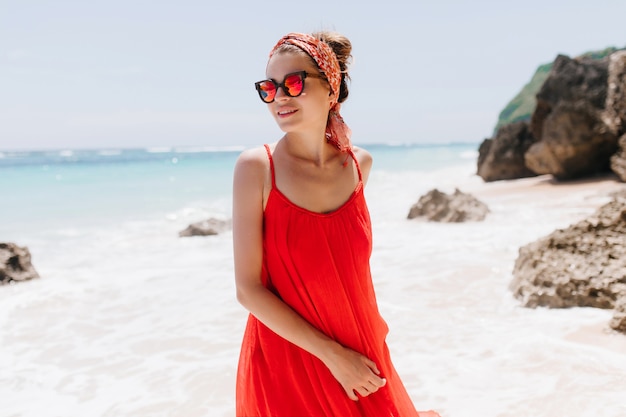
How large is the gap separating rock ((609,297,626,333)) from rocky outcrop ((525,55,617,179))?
9.86 metres

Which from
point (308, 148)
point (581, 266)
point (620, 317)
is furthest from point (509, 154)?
point (308, 148)

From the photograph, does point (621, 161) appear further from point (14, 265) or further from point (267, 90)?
point (267, 90)

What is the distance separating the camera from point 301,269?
188 centimetres

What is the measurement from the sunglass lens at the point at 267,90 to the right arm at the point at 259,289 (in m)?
0.19

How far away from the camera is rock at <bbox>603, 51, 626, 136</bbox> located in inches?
499

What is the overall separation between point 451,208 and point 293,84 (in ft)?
28.8

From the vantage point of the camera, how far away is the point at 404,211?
521 inches

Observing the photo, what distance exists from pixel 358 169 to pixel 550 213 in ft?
28.9

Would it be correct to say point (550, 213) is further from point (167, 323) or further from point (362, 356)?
point (362, 356)

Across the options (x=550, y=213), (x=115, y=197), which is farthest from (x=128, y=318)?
(x=115, y=197)

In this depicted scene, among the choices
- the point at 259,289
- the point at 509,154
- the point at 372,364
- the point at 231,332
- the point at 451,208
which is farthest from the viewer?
the point at 509,154

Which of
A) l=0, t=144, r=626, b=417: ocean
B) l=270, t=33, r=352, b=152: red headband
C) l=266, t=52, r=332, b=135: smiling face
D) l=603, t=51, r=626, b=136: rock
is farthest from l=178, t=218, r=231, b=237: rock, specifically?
l=266, t=52, r=332, b=135: smiling face

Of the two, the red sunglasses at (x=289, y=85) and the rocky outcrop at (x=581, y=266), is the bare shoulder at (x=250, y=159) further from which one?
the rocky outcrop at (x=581, y=266)

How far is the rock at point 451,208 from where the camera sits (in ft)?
33.4
